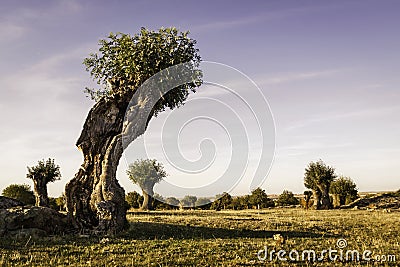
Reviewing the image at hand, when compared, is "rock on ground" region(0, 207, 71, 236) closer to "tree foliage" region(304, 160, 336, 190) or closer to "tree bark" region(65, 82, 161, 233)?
"tree bark" region(65, 82, 161, 233)

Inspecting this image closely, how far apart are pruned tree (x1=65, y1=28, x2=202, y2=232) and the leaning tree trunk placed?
22.1 m

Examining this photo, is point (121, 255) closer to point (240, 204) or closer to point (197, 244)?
point (197, 244)

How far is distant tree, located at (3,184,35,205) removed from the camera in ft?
219

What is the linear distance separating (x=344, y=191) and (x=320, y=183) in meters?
10.0

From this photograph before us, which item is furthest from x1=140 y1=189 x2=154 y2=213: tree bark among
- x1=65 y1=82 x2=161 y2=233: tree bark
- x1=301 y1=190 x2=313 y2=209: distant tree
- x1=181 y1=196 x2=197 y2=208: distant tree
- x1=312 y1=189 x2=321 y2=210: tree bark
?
x1=65 y1=82 x2=161 y2=233: tree bark

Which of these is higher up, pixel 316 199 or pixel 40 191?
pixel 40 191

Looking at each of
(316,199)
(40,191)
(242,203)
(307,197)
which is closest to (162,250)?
(40,191)

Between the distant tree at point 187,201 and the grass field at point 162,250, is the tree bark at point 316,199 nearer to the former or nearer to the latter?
the distant tree at point 187,201

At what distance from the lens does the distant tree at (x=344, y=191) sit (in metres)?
86.9

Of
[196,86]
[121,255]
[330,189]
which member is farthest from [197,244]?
[330,189]

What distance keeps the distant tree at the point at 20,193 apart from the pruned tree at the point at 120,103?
152 ft

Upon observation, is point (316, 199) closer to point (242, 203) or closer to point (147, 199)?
point (242, 203)

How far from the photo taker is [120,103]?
89.2 feet

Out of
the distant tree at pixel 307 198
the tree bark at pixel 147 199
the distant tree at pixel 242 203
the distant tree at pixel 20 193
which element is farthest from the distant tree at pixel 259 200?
the distant tree at pixel 20 193
